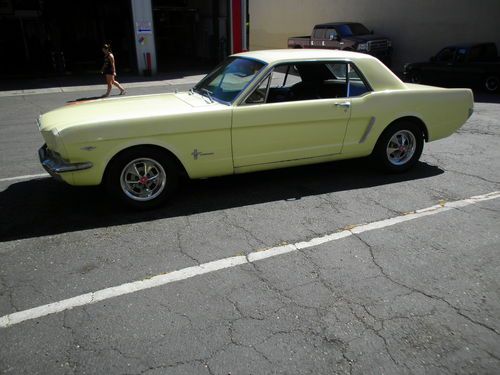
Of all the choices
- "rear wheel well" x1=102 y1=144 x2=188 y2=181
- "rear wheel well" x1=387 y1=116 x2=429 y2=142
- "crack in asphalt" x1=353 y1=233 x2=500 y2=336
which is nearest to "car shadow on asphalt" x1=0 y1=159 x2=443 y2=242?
"rear wheel well" x1=102 y1=144 x2=188 y2=181

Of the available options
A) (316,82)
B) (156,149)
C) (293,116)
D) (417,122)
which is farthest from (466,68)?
(156,149)

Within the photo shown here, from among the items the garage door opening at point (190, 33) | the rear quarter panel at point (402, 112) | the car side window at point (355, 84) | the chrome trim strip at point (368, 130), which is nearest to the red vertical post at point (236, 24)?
the garage door opening at point (190, 33)

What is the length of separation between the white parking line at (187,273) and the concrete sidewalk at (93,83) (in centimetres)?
1283

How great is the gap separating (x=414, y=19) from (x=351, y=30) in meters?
2.69

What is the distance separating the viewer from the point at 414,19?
18188 millimetres

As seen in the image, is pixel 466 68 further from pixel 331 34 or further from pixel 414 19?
pixel 331 34

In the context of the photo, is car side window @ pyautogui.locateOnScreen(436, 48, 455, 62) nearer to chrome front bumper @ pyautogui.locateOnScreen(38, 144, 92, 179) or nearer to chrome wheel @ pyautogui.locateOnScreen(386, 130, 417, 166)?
chrome wheel @ pyautogui.locateOnScreen(386, 130, 417, 166)

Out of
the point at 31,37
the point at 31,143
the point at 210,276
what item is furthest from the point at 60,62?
the point at 210,276

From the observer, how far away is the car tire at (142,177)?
4.20m

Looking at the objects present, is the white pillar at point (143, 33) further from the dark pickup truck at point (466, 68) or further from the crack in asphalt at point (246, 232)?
the crack in asphalt at point (246, 232)

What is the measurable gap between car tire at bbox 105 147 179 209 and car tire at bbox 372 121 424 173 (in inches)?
104

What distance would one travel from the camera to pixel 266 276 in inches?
131

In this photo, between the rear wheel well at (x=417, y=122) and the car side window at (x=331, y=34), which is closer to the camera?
the rear wheel well at (x=417, y=122)

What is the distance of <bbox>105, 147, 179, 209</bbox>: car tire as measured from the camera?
4199 mm
